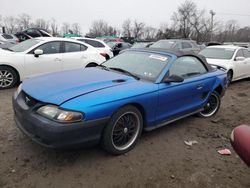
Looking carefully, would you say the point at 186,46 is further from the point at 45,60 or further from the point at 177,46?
the point at 45,60

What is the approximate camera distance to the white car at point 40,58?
6.10 metres

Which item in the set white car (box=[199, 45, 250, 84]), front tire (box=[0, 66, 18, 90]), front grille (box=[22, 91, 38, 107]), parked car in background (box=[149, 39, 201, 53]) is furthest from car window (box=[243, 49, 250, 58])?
front grille (box=[22, 91, 38, 107])

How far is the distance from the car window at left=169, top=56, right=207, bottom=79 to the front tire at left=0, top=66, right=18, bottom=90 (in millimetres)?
4475

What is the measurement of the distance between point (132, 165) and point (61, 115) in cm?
→ 116

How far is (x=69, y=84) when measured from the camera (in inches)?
124

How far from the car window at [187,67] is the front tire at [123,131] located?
3.41 ft

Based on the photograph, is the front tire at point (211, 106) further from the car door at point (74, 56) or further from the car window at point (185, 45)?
the car window at point (185, 45)

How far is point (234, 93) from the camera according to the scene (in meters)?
7.36

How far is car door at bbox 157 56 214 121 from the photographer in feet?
11.8

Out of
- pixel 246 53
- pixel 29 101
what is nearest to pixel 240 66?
pixel 246 53

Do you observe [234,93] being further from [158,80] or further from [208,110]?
[158,80]

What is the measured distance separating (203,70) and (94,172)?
2961mm

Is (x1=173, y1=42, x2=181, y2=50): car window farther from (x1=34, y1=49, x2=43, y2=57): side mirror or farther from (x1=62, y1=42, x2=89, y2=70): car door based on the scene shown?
(x1=34, y1=49, x2=43, y2=57): side mirror

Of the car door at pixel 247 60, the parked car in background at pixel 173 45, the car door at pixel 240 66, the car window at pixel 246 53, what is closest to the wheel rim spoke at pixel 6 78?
the car door at pixel 240 66
